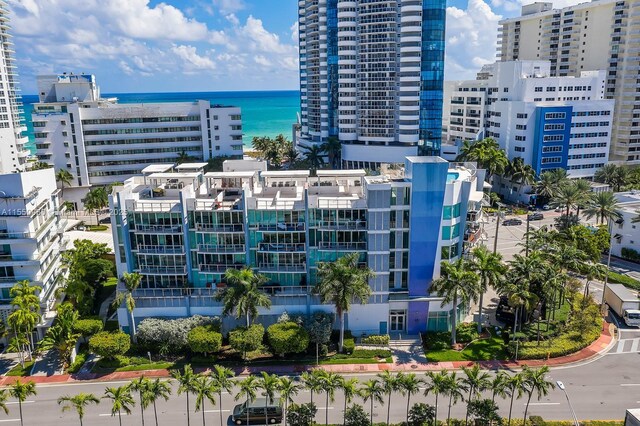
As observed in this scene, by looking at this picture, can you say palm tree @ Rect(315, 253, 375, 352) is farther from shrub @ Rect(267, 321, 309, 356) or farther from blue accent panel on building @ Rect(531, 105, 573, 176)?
blue accent panel on building @ Rect(531, 105, 573, 176)

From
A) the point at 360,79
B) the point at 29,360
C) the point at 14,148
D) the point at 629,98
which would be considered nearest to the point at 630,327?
the point at 29,360

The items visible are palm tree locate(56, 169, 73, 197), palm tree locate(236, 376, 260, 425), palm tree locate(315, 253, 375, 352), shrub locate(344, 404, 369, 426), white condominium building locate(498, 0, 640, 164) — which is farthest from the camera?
white condominium building locate(498, 0, 640, 164)

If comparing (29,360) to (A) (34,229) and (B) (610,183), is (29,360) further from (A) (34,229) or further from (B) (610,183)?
(B) (610,183)

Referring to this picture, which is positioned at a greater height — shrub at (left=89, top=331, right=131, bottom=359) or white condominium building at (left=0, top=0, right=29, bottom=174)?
white condominium building at (left=0, top=0, right=29, bottom=174)

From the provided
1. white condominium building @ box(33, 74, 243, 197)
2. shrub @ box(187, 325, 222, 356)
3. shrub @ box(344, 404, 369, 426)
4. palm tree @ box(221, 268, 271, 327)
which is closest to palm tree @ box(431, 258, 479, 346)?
shrub @ box(344, 404, 369, 426)

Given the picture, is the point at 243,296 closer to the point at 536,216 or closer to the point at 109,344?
the point at 109,344

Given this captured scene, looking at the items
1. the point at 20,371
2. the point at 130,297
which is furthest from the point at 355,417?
the point at 20,371

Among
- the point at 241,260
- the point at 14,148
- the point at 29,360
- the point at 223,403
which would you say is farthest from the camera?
the point at 14,148
